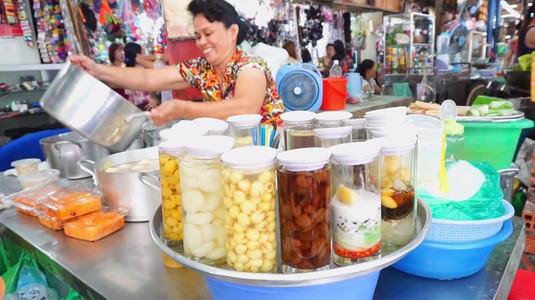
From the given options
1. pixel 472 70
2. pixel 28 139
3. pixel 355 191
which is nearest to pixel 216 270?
pixel 355 191

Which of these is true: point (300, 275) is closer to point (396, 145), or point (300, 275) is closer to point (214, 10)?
point (396, 145)

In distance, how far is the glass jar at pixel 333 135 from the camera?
2.62ft

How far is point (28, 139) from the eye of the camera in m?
2.15

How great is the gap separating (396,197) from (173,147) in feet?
1.47

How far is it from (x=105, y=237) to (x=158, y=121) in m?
0.40

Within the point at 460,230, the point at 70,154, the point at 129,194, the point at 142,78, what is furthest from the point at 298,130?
the point at 142,78

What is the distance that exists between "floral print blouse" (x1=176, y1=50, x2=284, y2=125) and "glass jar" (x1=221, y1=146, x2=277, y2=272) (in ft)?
3.50

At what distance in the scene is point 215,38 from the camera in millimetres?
1745

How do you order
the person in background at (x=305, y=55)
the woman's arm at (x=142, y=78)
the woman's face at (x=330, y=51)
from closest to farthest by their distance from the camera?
1. the woman's arm at (x=142, y=78)
2. the person in background at (x=305, y=55)
3. the woman's face at (x=330, y=51)

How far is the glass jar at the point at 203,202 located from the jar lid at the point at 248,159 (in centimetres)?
5

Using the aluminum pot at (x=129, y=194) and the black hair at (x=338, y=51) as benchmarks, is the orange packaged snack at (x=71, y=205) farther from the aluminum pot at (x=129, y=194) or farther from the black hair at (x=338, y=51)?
the black hair at (x=338, y=51)

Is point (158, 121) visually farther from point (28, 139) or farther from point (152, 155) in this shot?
point (28, 139)

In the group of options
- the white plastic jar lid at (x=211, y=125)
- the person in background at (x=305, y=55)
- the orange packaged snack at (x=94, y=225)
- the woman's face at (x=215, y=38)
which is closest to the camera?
the white plastic jar lid at (x=211, y=125)

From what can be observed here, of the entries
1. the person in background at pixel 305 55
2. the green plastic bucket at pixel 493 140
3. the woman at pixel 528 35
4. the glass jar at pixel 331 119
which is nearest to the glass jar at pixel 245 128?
the glass jar at pixel 331 119
